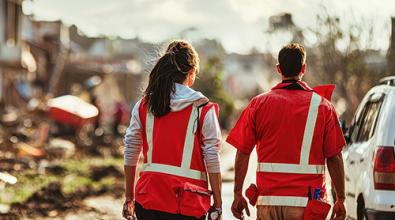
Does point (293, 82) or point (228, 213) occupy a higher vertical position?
point (293, 82)

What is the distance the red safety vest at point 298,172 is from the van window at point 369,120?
2371 mm

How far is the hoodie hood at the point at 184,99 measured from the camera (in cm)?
560

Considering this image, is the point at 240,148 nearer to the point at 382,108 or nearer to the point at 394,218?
the point at 394,218

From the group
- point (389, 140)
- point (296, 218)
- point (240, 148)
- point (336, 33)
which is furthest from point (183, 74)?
point (336, 33)

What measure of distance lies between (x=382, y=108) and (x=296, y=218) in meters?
2.55

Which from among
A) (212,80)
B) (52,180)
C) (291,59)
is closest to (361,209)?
(291,59)

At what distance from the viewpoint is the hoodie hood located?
5.60 metres

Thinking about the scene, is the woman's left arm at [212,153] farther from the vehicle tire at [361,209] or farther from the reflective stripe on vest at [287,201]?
the vehicle tire at [361,209]

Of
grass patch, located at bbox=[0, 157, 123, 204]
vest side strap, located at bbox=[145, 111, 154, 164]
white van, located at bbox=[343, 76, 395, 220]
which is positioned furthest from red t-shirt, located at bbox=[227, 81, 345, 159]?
grass patch, located at bbox=[0, 157, 123, 204]

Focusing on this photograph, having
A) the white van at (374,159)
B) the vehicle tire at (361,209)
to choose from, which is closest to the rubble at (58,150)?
the white van at (374,159)

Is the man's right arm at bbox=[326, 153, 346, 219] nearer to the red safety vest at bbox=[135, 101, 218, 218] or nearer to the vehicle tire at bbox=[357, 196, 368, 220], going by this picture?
the red safety vest at bbox=[135, 101, 218, 218]

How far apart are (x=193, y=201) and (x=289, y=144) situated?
749 mm

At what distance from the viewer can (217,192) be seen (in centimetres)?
559

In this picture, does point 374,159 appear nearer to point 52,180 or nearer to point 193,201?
point 193,201
